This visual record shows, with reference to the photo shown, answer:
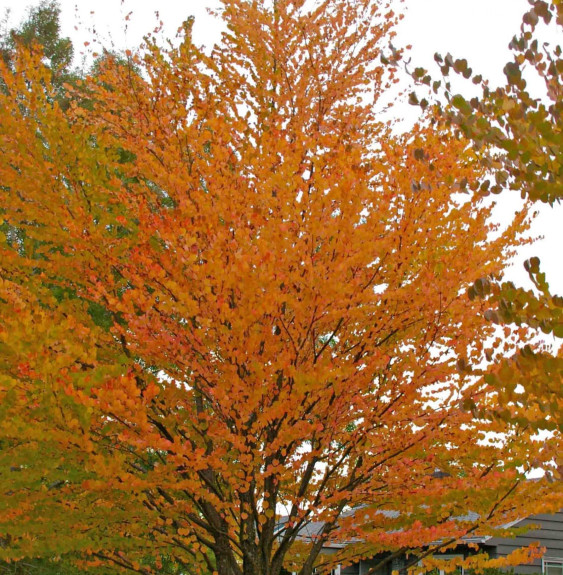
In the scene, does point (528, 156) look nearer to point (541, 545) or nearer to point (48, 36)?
point (541, 545)

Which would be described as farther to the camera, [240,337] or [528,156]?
[240,337]

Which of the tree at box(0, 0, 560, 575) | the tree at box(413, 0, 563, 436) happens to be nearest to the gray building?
the tree at box(0, 0, 560, 575)

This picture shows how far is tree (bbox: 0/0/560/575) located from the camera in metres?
3.90

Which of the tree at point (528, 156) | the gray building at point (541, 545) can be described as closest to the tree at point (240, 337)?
the tree at point (528, 156)

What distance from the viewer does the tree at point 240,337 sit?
12.8 ft

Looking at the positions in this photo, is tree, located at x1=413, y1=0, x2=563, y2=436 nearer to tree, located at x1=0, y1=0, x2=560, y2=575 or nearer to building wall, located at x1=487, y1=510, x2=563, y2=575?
tree, located at x1=0, y1=0, x2=560, y2=575

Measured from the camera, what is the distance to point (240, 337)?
13.1ft

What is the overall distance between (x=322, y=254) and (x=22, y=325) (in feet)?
6.42

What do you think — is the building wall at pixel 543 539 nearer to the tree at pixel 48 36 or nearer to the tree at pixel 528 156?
the tree at pixel 528 156

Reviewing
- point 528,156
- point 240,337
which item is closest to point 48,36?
point 240,337

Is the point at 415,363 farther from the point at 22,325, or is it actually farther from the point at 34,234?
the point at 34,234

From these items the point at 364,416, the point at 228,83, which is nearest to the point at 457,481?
the point at 364,416

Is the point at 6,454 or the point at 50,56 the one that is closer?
the point at 6,454

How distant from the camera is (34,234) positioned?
181 inches
